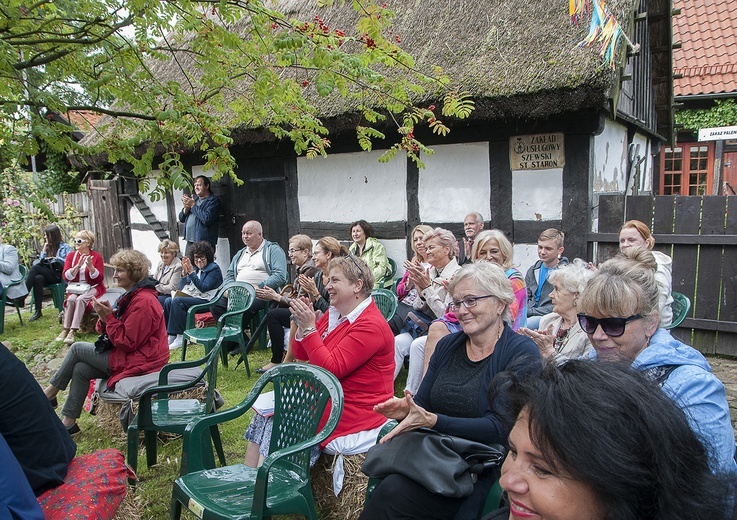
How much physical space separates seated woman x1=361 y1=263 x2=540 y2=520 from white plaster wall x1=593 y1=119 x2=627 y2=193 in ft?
13.3

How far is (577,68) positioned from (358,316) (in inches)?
144

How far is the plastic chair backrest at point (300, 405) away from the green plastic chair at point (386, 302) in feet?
7.10

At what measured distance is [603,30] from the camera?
5238 millimetres

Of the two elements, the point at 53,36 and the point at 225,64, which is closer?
the point at 53,36

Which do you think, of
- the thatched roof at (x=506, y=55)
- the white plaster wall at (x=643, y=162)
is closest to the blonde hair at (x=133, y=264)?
the thatched roof at (x=506, y=55)

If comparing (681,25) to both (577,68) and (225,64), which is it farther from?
(225,64)

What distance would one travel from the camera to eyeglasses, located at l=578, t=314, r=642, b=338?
6.74 feet

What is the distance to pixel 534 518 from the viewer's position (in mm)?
1216

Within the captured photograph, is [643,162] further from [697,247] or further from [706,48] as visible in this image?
[706,48]

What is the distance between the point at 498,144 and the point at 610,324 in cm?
431

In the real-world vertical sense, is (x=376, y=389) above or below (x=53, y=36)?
below

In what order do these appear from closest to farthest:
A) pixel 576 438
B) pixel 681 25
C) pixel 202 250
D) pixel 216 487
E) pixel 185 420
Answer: pixel 576 438, pixel 216 487, pixel 185 420, pixel 202 250, pixel 681 25

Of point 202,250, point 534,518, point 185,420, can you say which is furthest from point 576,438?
point 202,250

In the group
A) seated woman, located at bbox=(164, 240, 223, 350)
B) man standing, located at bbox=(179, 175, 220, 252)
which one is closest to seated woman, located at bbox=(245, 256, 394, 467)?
seated woman, located at bbox=(164, 240, 223, 350)
